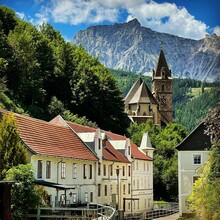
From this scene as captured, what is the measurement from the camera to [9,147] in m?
20.5

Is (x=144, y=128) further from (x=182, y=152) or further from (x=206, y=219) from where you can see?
Result: (x=206, y=219)

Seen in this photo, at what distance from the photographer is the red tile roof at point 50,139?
24830mm

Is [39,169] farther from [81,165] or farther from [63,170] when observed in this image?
[81,165]

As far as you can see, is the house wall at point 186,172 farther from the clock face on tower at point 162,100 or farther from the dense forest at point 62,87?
the clock face on tower at point 162,100

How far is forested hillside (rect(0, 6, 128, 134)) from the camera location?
50.3 meters

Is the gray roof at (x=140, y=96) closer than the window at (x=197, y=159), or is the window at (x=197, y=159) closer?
the window at (x=197, y=159)

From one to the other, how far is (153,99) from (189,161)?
67451 mm

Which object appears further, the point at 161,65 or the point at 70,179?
the point at 161,65

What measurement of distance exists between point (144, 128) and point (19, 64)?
31480 millimetres

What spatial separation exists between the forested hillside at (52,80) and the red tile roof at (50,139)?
16405 millimetres

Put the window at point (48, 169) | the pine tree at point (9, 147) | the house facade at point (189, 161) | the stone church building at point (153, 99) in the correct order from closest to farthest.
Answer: the pine tree at point (9, 147)
the window at point (48, 169)
the house facade at point (189, 161)
the stone church building at point (153, 99)

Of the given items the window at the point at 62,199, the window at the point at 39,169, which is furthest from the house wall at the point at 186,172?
the window at the point at 39,169

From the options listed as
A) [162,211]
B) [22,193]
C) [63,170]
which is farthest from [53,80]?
[22,193]

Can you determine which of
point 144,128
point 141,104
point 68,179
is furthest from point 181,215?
point 141,104
